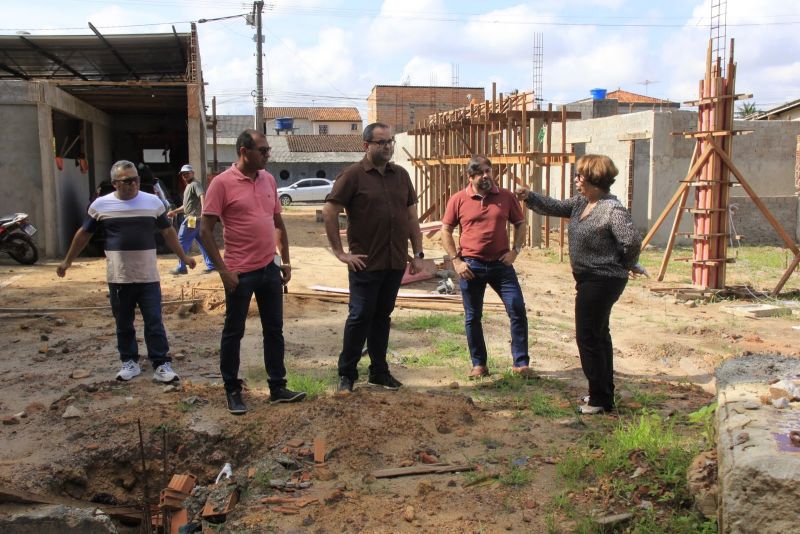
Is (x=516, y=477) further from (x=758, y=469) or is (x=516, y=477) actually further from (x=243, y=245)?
(x=243, y=245)

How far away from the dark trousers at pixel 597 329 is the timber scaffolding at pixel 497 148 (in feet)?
27.4

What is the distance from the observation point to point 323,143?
49.0m

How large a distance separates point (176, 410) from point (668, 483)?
321 centimetres

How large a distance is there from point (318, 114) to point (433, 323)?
205ft

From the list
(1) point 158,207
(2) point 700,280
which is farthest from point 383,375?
(2) point 700,280

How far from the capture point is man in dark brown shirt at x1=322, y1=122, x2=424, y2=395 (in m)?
5.20

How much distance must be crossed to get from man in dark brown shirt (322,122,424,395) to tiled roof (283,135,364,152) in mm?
42197

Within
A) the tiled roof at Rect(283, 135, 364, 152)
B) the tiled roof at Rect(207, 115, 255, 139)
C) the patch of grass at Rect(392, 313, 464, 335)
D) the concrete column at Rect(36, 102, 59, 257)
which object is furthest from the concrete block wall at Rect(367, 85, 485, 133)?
the patch of grass at Rect(392, 313, 464, 335)

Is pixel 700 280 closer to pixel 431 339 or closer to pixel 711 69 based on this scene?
pixel 711 69

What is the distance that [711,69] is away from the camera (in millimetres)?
10375

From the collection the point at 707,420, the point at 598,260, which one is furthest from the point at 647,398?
the point at 598,260

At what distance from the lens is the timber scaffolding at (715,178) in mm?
10250

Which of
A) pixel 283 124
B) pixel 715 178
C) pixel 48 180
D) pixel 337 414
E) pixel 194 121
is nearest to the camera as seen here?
pixel 337 414

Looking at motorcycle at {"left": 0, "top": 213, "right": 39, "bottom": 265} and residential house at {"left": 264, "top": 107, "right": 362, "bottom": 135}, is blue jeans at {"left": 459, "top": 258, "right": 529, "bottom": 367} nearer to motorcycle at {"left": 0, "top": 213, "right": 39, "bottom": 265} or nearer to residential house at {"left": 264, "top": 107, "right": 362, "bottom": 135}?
motorcycle at {"left": 0, "top": 213, "right": 39, "bottom": 265}
